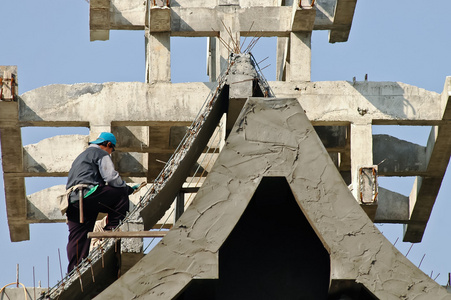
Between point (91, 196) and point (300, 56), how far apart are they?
9.96m

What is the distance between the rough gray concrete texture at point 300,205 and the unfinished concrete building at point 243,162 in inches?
0.5

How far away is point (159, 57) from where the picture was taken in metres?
26.0

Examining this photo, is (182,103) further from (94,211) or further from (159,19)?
(94,211)

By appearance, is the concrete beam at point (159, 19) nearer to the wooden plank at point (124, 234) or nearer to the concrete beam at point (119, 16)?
the concrete beam at point (119, 16)

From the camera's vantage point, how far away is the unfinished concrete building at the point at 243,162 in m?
12.1

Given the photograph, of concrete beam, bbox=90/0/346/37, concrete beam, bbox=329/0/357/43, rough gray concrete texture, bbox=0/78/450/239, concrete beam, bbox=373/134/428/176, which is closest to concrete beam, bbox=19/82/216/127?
rough gray concrete texture, bbox=0/78/450/239

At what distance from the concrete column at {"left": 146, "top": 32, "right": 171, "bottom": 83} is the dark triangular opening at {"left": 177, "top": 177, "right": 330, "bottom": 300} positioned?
39.9ft

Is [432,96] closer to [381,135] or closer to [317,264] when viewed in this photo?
[381,135]

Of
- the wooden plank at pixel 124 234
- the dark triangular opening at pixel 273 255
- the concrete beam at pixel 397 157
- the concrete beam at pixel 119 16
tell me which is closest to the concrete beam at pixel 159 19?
the concrete beam at pixel 119 16

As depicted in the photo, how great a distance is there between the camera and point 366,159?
25.5 metres

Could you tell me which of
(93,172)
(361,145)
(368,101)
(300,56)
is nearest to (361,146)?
(361,145)

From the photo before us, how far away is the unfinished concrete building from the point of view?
39.8ft

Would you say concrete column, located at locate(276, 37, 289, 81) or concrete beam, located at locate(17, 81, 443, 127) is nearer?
concrete beam, located at locate(17, 81, 443, 127)

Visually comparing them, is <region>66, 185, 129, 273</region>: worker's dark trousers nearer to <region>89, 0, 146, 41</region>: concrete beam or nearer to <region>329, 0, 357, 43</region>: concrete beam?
<region>89, 0, 146, 41</region>: concrete beam
